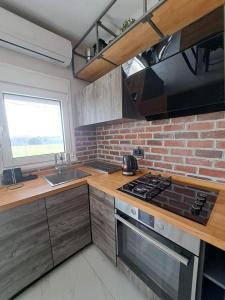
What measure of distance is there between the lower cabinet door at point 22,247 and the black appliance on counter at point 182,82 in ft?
4.07

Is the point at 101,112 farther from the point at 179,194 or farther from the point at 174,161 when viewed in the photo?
the point at 179,194

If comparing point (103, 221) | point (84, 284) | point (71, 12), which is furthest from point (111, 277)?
point (71, 12)

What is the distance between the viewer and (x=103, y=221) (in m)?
1.25

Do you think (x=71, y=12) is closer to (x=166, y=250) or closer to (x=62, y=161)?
(x=62, y=161)

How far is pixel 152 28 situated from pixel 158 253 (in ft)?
5.11

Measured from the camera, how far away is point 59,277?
47.3 inches

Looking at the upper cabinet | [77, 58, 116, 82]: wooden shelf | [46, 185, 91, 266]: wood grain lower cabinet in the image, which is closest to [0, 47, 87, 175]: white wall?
[77, 58, 116, 82]: wooden shelf

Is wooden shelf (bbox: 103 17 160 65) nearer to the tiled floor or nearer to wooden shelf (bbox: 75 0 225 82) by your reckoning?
wooden shelf (bbox: 75 0 225 82)

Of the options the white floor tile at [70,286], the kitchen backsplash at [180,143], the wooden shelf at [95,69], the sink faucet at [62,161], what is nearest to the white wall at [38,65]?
the wooden shelf at [95,69]

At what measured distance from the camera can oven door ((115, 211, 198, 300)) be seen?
0.69 meters

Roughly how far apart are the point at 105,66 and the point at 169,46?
0.85 meters

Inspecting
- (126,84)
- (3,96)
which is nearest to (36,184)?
(3,96)

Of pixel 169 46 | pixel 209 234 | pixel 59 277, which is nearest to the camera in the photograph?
pixel 209 234

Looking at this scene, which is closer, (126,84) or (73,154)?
(126,84)
